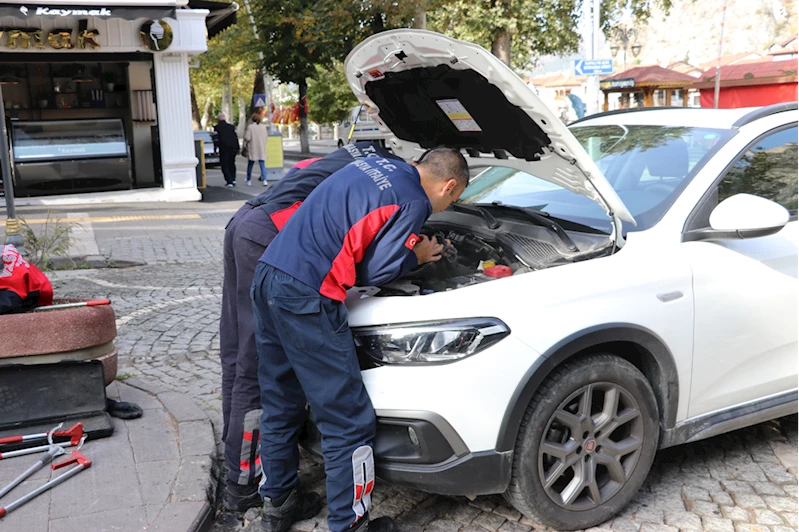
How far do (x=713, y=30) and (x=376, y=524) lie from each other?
555 ft

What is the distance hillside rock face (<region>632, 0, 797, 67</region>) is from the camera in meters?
132

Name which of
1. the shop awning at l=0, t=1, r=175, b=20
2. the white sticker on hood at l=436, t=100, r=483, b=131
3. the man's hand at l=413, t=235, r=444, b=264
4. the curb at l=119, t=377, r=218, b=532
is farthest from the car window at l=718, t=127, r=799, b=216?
the shop awning at l=0, t=1, r=175, b=20

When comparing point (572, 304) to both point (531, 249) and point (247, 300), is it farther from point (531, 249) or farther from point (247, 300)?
point (247, 300)

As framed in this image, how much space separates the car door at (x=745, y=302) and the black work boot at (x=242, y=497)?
1997 mm

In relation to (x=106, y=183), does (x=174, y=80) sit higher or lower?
higher

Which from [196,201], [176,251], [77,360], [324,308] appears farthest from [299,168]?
[196,201]

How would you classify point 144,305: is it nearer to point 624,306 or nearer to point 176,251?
point 176,251

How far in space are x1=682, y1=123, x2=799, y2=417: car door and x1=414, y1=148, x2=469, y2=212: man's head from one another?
107 centimetres

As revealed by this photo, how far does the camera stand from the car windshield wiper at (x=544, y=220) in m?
3.34

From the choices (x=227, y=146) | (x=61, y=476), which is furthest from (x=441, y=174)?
(x=227, y=146)

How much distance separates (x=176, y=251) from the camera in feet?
32.3

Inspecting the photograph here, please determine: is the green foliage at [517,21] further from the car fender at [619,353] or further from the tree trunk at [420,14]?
the car fender at [619,353]

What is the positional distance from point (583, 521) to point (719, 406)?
0.87 m

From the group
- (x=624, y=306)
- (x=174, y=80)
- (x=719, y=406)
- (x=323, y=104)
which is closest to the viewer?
(x=624, y=306)
